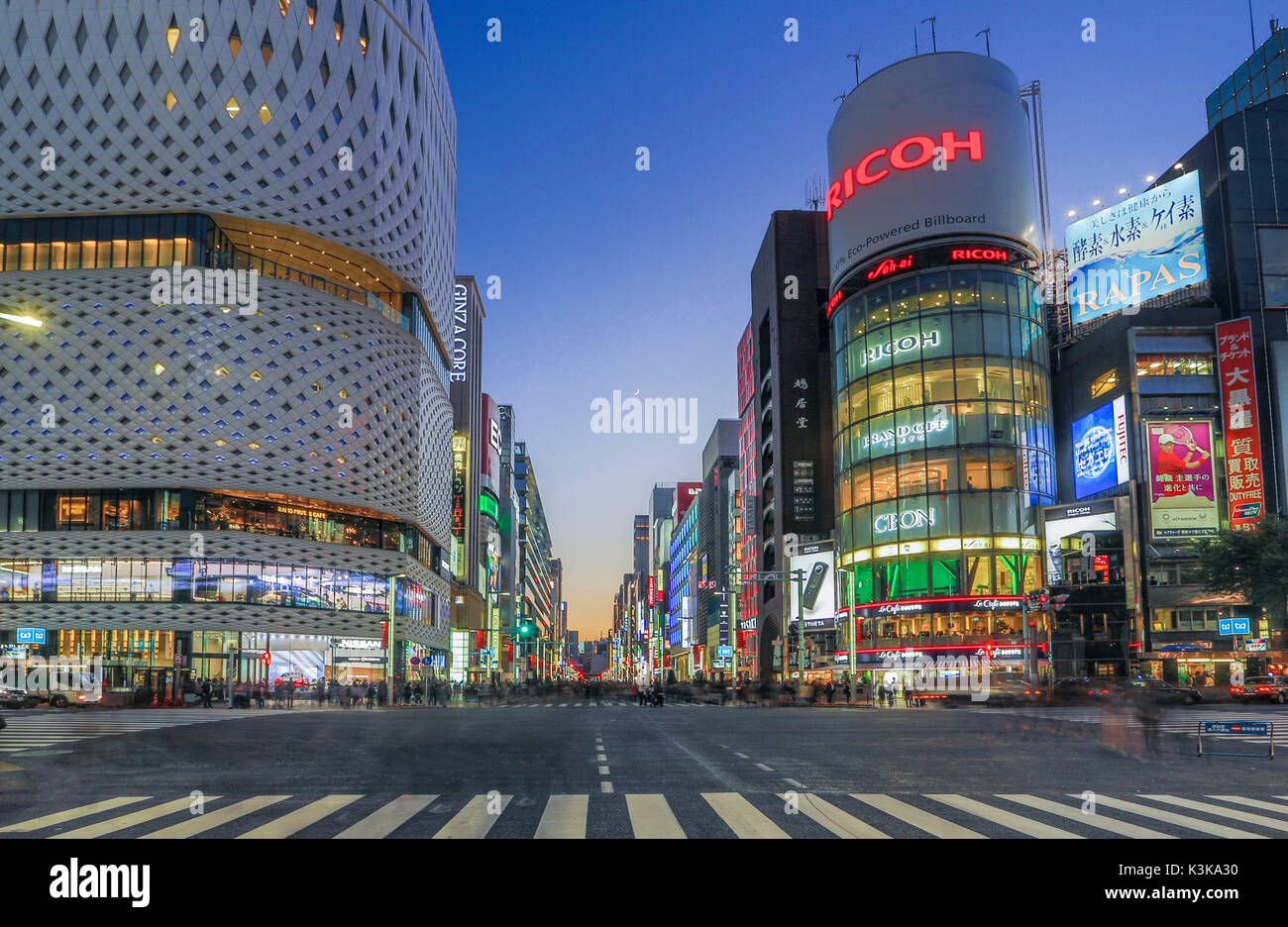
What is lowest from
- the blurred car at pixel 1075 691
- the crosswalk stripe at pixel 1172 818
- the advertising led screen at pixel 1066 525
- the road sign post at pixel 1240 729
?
the blurred car at pixel 1075 691

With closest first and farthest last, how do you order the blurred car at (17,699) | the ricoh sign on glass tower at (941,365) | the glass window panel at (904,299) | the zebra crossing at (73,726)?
1. the zebra crossing at (73,726)
2. the blurred car at (17,699)
3. the ricoh sign on glass tower at (941,365)
4. the glass window panel at (904,299)

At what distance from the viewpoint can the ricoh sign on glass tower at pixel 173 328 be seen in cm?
7469

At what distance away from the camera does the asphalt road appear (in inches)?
453

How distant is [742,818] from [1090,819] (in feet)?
13.4

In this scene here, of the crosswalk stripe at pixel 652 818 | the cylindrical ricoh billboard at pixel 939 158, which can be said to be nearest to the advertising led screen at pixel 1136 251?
the cylindrical ricoh billboard at pixel 939 158

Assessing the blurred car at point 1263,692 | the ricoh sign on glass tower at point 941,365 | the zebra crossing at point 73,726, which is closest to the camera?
the zebra crossing at point 73,726

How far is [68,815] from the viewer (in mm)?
12586

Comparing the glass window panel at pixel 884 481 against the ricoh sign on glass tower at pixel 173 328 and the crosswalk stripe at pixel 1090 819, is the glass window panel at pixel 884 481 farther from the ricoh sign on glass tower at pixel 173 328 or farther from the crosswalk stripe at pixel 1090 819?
the crosswalk stripe at pixel 1090 819

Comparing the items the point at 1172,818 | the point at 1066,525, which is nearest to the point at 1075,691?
the point at 1066,525

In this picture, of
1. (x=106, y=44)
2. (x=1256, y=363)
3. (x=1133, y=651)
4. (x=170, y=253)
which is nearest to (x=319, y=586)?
(x=170, y=253)

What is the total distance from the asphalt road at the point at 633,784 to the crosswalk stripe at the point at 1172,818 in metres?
0.03

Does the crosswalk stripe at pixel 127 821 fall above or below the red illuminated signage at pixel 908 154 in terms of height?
below

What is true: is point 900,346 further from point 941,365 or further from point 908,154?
point 908,154

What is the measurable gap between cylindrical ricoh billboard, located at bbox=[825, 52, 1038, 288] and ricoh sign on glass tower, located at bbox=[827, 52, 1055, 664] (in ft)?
0.39
